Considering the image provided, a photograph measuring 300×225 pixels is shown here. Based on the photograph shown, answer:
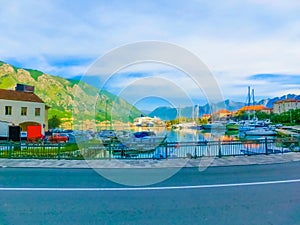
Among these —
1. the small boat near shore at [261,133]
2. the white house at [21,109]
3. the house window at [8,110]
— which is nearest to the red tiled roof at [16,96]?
the white house at [21,109]

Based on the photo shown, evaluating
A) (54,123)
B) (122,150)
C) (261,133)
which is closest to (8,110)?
(54,123)

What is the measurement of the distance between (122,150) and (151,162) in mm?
2686

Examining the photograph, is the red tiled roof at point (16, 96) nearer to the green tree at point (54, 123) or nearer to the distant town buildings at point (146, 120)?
the green tree at point (54, 123)

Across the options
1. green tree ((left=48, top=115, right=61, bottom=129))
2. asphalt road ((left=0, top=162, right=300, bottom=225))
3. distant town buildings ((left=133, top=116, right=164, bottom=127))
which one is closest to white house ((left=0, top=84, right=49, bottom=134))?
green tree ((left=48, top=115, right=61, bottom=129))

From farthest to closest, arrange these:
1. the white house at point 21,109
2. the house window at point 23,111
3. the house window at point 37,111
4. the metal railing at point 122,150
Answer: the house window at point 37,111 < the house window at point 23,111 < the white house at point 21,109 < the metal railing at point 122,150

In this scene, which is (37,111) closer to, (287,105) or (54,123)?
(54,123)

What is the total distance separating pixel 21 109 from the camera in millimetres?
44625

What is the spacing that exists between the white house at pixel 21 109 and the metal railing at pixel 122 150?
29.7 metres

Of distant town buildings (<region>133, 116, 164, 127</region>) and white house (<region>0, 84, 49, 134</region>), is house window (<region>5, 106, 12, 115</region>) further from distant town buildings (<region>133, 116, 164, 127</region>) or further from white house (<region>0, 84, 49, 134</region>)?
distant town buildings (<region>133, 116, 164, 127</region>)

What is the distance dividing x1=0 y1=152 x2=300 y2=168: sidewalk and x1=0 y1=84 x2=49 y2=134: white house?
31.8 meters

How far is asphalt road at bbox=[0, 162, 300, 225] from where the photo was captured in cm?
523

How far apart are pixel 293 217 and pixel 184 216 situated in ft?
6.62

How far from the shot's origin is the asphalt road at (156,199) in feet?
17.2

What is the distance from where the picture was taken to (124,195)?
706cm
